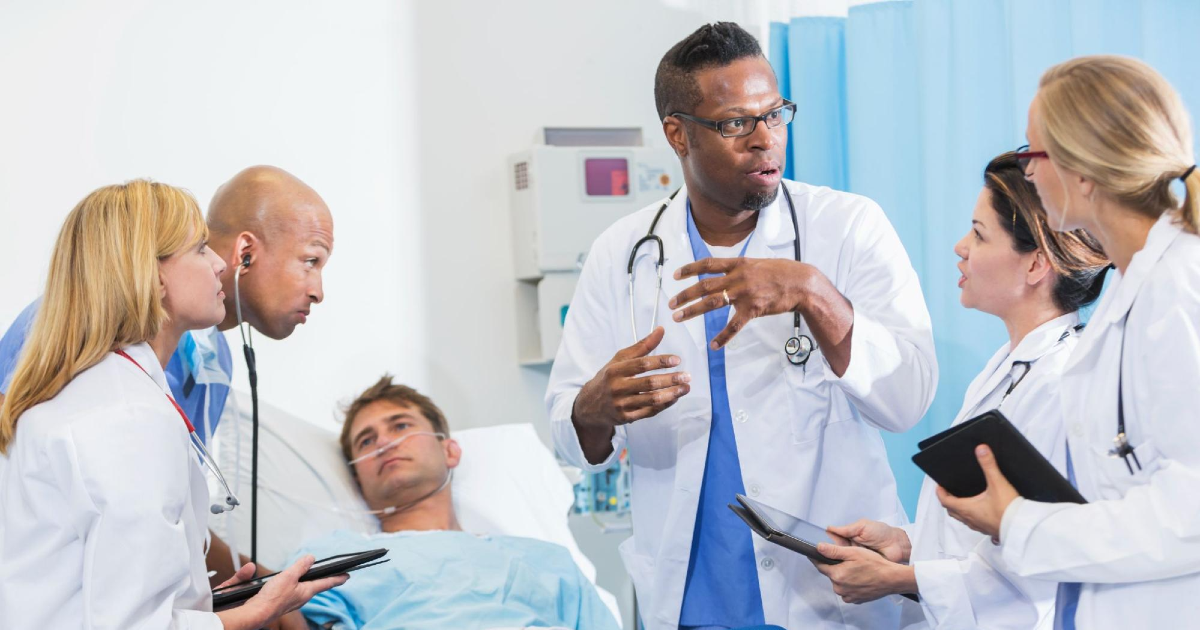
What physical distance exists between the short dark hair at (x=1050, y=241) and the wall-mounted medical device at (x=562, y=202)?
5.61 ft

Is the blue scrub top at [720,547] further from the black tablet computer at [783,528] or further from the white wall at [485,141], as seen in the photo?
the white wall at [485,141]

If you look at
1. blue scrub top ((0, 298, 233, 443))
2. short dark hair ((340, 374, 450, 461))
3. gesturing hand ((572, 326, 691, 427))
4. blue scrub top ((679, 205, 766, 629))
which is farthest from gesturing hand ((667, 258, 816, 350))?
short dark hair ((340, 374, 450, 461))

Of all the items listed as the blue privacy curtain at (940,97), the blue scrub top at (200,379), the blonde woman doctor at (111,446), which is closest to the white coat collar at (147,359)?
the blonde woman doctor at (111,446)

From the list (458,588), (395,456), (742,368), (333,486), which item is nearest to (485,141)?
(395,456)

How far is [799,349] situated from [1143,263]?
67 cm

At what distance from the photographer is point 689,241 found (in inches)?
77.2

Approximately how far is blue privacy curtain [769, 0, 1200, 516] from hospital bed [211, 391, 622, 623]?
959 mm

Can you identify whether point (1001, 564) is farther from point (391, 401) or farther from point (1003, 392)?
point (391, 401)

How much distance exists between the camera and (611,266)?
199 centimetres

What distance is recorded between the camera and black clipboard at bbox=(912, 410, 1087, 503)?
1.19 meters

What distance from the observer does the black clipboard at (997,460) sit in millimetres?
1187

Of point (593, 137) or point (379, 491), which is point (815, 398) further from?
point (593, 137)

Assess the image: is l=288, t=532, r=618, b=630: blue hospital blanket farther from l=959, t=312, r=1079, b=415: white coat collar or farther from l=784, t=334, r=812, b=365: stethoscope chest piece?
l=959, t=312, r=1079, b=415: white coat collar

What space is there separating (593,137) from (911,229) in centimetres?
114
